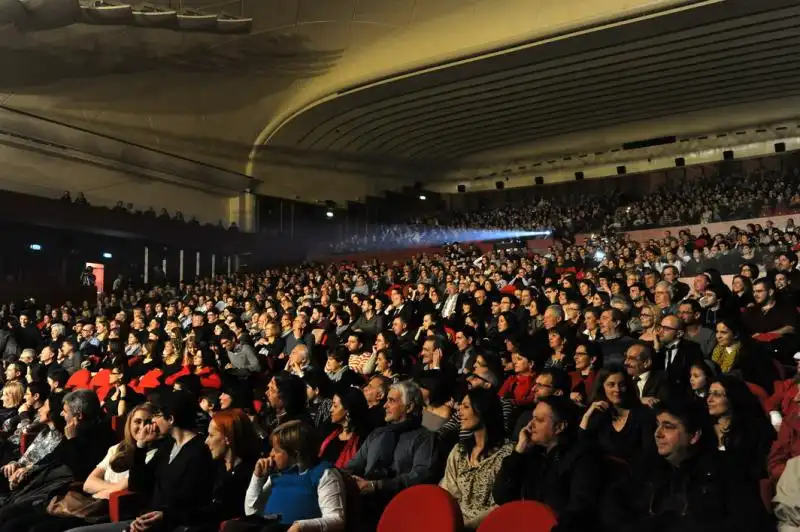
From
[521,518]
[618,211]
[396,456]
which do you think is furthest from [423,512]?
[618,211]

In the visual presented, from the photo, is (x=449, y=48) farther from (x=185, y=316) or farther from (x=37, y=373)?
(x=37, y=373)

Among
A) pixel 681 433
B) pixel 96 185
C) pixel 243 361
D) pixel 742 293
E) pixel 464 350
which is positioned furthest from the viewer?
pixel 96 185

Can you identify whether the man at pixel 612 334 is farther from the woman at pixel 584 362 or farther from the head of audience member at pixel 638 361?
the head of audience member at pixel 638 361

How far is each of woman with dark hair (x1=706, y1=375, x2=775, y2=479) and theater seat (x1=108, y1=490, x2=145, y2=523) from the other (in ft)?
7.21

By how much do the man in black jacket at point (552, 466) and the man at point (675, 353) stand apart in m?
0.92

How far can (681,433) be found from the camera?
7.57ft

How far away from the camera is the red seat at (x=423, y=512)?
2289 mm

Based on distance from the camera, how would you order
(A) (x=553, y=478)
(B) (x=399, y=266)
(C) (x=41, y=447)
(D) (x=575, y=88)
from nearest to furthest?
(A) (x=553, y=478)
(C) (x=41, y=447)
(B) (x=399, y=266)
(D) (x=575, y=88)

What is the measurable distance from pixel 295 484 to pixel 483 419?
0.73 metres

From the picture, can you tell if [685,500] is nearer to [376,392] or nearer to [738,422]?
[738,422]

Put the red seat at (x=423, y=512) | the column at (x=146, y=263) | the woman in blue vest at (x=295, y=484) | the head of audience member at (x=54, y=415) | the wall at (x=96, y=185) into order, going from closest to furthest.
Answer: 1. the red seat at (x=423, y=512)
2. the woman in blue vest at (x=295, y=484)
3. the head of audience member at (x=54, y=415)
4. the wall at (x=96, y=185)
5. the column at (x=146, y=263)

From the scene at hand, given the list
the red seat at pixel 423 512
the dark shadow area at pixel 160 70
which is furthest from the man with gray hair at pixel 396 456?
the dark shadow area at pixel 160 70

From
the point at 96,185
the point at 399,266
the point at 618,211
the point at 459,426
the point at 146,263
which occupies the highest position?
the point at 96,185

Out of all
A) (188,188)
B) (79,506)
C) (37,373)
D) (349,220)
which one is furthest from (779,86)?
(79,506)
